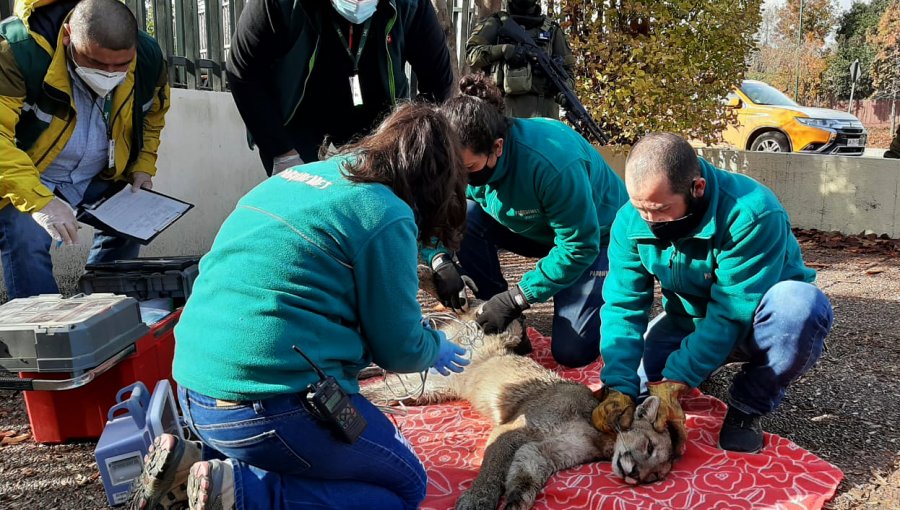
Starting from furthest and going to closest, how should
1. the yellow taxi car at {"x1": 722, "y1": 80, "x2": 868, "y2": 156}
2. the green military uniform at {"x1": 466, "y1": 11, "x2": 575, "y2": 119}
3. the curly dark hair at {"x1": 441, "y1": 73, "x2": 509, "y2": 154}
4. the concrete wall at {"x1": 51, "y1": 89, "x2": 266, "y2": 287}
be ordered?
the yellow taxi car at {"x1": 722, "y1": 80, "x2": 868, "y2": 156} → the green military uniform at {"x1": 466, "y1": 11, "x2": 575, "y2": 119} → the concrete wall at {"x1": 51, "y1": 89, "x2": 266, "y2": 287} → the curly dark hair at {"x1": 441, "y1": 73, "x2": 509, "y2": 154}

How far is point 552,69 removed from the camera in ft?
22.8

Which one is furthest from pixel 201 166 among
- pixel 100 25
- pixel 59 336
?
pixel 59 336

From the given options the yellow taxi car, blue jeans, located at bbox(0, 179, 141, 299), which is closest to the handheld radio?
blue jeans, located at bbox(0, 179, 141, 299)

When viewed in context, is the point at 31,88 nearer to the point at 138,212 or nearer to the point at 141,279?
the point at 138,212

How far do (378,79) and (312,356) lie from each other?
7.51 ft

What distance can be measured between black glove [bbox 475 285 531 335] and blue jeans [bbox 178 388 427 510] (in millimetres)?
1605

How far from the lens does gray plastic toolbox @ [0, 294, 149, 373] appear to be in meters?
2.76

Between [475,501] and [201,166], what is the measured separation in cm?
470

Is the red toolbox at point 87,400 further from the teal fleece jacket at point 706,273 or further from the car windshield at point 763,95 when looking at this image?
the car windshield at point 763,95

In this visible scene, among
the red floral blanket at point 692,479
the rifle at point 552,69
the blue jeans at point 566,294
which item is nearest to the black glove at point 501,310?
the blue jeans at point 566,294

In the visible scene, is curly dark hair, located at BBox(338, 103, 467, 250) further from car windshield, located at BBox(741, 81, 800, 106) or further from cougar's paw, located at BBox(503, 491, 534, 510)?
car windshield, located at BBox(741, 81, 800, 106)

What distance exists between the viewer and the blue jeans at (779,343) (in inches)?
115

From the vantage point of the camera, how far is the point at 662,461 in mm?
2979

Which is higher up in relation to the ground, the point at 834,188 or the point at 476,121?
the point at 476,121
